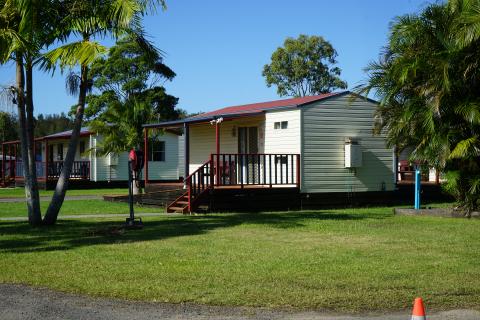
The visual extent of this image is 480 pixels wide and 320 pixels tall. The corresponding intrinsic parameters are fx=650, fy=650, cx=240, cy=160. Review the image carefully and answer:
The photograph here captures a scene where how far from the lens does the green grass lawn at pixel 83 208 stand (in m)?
18.3

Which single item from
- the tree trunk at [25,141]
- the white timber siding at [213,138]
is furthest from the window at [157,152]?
the tree trunk at [25,141]

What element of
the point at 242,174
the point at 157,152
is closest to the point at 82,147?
the point at 157,152

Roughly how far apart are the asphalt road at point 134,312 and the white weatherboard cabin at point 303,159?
37.2ft

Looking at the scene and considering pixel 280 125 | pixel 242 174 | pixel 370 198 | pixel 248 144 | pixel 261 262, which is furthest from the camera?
pixel 248 144

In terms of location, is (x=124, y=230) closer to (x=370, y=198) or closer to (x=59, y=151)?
(x=370, y=198)

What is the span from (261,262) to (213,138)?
47.5ft

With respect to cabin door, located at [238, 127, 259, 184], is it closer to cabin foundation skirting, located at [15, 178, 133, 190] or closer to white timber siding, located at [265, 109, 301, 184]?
white timber siding, located at [265, 109, 301, 184]

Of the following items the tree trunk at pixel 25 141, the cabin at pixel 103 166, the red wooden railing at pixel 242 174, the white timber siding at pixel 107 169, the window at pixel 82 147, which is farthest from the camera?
the window at pixel 82 147

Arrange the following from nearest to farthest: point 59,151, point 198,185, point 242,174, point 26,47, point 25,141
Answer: point 26,47 → point 25,141 → point 198,185 → point 242,174 → point 59,151

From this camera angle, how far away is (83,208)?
19.9m

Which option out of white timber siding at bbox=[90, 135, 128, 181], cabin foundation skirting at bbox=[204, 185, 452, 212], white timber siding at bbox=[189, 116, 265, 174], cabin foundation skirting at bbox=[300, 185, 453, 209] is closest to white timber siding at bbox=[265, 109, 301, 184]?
white timber siding at bbox=[189, 116, 265, 174]

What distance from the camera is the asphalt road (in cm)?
652

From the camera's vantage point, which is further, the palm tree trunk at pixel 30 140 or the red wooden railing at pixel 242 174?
the red wooden railing at pixel 242 174

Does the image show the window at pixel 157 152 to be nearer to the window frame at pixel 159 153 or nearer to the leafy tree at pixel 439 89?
the window frame at pixel 159 153
